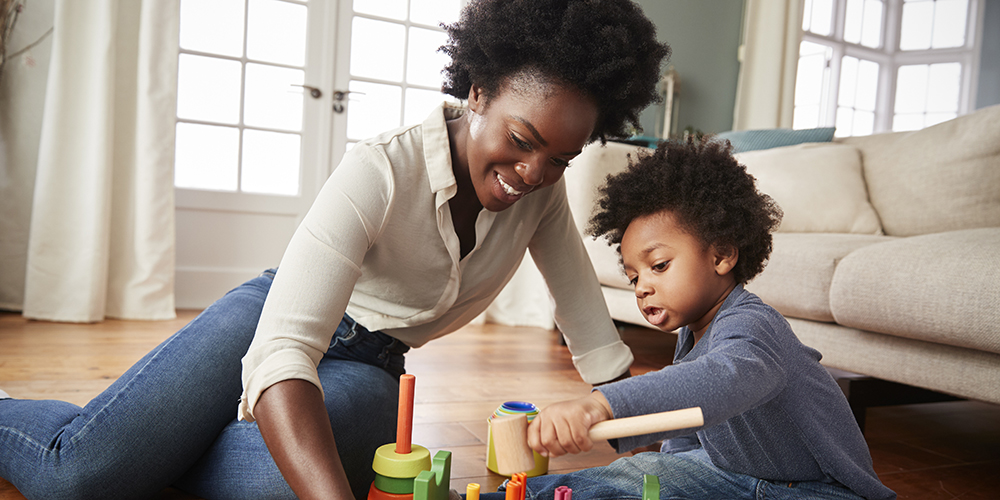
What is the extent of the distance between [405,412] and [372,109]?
271 cm

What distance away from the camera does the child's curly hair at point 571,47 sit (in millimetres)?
831

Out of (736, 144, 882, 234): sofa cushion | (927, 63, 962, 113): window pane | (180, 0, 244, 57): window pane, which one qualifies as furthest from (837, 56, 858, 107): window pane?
(180, 0, 244, 57): window pane

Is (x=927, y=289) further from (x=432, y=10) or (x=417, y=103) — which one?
(x=432, y=10)

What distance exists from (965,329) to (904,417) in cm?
67

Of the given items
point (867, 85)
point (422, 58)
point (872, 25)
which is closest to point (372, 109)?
point (422, 58)

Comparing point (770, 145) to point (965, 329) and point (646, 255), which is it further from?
point (646, 255)

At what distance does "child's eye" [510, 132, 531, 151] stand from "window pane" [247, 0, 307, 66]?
252 centimetres

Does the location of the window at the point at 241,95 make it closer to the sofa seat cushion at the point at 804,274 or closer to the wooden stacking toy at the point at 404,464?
the sofa seat cushion at the point at 804,274

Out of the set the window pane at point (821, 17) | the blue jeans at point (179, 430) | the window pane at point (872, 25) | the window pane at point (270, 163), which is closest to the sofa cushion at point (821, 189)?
the blue jeans at point (179, 430)

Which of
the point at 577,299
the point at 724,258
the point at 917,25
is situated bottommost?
the point at 577,299

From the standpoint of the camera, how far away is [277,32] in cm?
301

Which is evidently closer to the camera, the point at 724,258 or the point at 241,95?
the point at 724,258

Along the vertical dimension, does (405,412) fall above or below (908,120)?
below

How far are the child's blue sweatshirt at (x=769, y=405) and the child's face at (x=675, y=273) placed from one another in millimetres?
33
